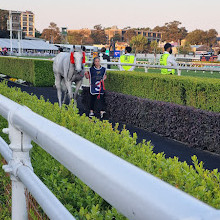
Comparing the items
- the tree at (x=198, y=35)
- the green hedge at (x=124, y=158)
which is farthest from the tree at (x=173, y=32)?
the green hedge at (x=124, y=158)

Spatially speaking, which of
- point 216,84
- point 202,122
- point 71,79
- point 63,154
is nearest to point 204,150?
point 202,122

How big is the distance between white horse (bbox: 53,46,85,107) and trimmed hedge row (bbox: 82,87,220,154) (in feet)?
3.35

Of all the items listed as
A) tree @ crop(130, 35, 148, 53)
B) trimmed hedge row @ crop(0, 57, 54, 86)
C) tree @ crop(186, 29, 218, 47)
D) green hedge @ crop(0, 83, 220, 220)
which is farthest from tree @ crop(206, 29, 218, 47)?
green hedge @ crop(0, 83, 220, 220)

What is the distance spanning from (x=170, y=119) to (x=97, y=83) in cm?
320

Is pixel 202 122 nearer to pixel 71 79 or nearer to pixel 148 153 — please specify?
pixel 71 79

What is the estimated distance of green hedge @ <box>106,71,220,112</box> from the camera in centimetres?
932

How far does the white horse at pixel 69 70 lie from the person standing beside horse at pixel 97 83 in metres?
0.29

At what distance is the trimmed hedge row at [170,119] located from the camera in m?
8.35

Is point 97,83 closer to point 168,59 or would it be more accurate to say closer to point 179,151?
point 168,59

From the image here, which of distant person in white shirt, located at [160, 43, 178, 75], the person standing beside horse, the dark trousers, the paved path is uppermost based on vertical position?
distant person in white shirt, located at [160, 43, 178, 75]

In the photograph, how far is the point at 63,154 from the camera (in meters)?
1.22

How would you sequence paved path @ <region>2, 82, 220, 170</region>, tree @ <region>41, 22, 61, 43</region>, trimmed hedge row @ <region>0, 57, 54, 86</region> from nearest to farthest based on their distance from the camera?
paved path @ <region>2, 82, 220, 170</region> → trimmed hedge row @ <region>0, 57, 54, 86</region> → tree @ <region>41, 22, 61, 43</region>

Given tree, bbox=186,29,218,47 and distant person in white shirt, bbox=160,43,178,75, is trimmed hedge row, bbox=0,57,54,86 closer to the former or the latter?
distant person in white shirt, bbox=160,43,178,75

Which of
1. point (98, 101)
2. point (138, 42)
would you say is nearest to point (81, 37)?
point (138, 42)
